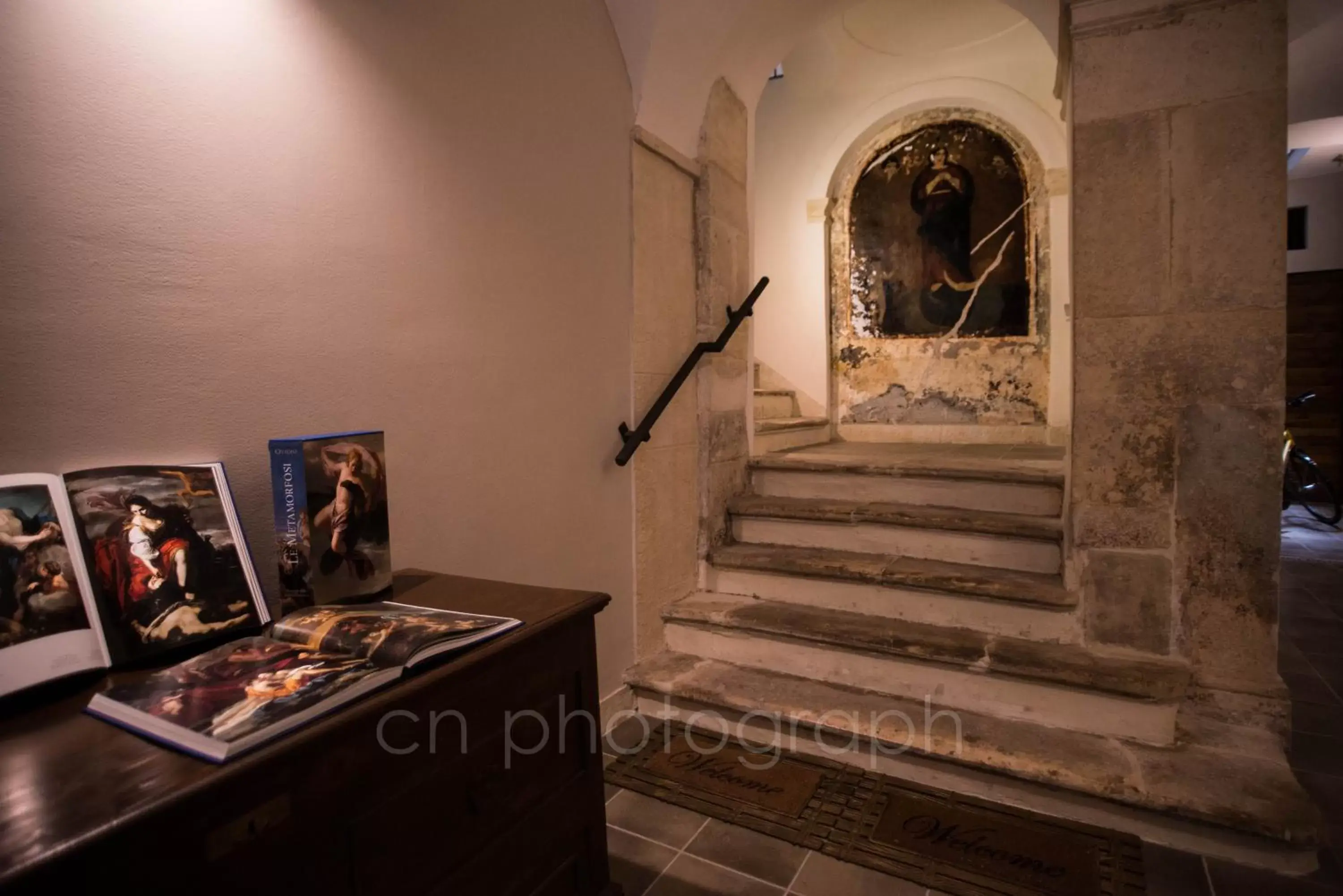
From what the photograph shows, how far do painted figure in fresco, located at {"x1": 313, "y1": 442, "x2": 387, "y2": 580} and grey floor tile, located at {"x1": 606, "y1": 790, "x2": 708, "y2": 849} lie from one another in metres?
1.03

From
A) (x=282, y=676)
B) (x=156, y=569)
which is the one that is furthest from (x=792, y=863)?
(x=156, y=569)

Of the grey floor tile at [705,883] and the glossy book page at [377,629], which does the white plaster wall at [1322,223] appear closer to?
the grey floor tile at [705,883]

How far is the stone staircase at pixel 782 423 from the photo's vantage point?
400 cm

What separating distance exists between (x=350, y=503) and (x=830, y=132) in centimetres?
434

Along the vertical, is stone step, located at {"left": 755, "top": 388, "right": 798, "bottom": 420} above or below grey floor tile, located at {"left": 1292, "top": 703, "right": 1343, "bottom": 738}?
above

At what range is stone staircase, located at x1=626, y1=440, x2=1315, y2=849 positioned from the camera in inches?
74.7

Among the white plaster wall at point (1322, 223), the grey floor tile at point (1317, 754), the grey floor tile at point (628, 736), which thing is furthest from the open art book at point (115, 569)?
the white plaster wall at point (1322, 223)

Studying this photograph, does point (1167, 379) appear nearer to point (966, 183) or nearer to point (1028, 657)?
point (1028, 657)

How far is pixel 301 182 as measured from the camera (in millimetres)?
1443

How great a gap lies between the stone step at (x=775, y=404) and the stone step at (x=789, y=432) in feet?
0.09

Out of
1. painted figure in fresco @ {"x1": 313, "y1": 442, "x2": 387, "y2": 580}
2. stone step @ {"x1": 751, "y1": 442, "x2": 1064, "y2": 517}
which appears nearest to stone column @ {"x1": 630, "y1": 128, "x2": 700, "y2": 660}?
stone step @ {"x1": 751, "y1": 442, "x2": 1064, "y2": 517}

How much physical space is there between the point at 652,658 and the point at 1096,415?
5.40 feet

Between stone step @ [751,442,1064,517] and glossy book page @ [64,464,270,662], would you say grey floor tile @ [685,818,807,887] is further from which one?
stone step @ [751,442,1064,517]

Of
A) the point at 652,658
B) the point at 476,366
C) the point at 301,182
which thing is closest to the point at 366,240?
the point at 301,182
